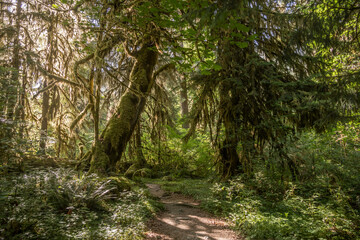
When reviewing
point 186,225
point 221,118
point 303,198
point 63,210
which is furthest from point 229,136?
point 63,210

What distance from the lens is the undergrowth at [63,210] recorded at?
A: 3045mm

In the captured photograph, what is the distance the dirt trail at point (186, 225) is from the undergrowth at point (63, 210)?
34 cm

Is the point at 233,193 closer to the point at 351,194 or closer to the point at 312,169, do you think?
the point at 312,169

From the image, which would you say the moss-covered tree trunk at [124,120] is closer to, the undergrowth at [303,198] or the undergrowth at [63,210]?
the undergrowth at [63,210]

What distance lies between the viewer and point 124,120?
691 centimetres

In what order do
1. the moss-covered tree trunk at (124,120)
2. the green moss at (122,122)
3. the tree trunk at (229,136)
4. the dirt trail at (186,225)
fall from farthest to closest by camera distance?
the tree trunk at (229,136)
the green moss at (122,122)
the moss-covered tree trunk at (124,120)
the dirt trail at (186,225)

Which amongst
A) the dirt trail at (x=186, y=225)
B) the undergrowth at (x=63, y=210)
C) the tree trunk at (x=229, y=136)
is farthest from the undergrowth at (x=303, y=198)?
the undergrowth at (x=63, y=210)

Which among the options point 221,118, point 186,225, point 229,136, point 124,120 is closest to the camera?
point 186,225

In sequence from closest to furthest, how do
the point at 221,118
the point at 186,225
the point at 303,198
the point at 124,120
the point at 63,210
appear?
the point at 63,210 < the point at 186,225 < the point at 303,198 < the point at 124,120 < the point at 221,118

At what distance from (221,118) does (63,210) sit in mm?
5441

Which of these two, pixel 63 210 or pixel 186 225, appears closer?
pixel 63 210

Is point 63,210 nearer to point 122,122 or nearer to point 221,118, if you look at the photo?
point 122,122

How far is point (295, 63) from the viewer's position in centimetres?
615

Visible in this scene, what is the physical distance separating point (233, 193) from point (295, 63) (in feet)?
13.9
